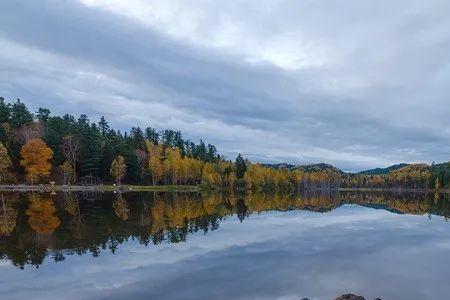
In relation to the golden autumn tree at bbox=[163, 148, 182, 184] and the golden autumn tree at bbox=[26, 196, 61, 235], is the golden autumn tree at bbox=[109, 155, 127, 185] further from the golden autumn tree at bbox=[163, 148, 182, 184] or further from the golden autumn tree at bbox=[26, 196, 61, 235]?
the golden autumn tree at bbox=[26, 196, 61, 235]

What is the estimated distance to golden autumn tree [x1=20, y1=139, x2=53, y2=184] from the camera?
116425 mm

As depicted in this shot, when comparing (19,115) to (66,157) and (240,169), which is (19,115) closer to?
(66,157)

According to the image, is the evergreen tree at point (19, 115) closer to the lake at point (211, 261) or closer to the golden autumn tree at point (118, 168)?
the golden autumn tree at point (118, 168)

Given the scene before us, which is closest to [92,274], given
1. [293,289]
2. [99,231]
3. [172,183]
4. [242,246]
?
[293,289]

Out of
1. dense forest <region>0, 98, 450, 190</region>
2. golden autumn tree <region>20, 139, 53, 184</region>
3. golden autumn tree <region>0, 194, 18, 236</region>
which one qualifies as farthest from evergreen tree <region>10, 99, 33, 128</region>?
golden autumn tree <region>0, 194, 18, 236</region>

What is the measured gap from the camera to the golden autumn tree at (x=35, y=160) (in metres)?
116

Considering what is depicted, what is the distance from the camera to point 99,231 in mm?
35000

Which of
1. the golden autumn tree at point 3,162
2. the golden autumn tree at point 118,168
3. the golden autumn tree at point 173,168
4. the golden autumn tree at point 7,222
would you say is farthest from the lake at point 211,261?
the golden autumn tree at point 173,168

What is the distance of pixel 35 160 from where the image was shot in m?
117

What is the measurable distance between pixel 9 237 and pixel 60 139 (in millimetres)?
114117

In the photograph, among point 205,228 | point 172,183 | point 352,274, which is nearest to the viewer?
point 352,274

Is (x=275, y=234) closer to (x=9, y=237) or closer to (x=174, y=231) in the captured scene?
(x=174, y=231)

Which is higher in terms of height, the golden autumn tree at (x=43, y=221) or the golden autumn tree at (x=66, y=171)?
the golden autumn tree at (x=66, y=171)

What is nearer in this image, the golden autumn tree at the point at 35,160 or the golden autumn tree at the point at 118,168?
the golden autumn tree at the point at 35,160
